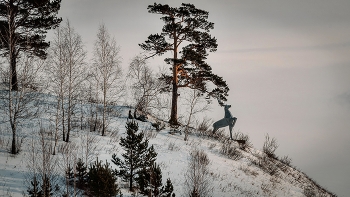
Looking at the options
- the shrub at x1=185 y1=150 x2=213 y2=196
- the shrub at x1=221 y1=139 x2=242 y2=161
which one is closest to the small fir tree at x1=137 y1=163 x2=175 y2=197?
the shrub at x1=185 y1=150 x2=213 y2=196

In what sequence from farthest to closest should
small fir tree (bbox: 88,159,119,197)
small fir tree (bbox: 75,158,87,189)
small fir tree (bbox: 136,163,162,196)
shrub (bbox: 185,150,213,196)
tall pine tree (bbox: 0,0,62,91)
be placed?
tall pine tree (bbox: 0,0,62,91)
small fir tree (bbox: 75,158,87,189)
small fir tree (bbox: 136,163,162,196)
shrub (bbox: 185,150,213,196)
small fir tree (bbox: 88,159,119,197)

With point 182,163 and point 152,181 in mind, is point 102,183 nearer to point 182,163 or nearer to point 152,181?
point 152,181

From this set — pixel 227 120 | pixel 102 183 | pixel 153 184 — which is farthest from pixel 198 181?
pixel 227 120

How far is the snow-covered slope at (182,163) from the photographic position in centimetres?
1121

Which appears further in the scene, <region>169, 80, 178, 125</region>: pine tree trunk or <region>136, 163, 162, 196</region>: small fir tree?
<region>169, 80, 178, 125</region>: pine tree trunk

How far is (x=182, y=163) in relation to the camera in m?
15.6

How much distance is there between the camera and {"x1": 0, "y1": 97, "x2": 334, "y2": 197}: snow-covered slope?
36.8 feet

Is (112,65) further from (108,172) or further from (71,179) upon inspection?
(108,172)

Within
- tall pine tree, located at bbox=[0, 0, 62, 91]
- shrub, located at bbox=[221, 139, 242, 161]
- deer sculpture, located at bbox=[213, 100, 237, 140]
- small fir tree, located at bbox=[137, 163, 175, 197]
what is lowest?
shrub, located at bbox=[221, 139, 242, 161]

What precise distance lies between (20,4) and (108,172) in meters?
15.6

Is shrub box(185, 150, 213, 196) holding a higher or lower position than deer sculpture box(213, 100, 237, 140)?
lower

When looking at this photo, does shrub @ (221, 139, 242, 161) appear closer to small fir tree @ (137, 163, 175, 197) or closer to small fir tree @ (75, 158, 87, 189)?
small fir tree @ (137, 163, 175, 197)

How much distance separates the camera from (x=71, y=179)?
10.9m

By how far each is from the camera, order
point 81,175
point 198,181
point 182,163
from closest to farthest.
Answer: point 81,175
point 198,181
point 182,163
